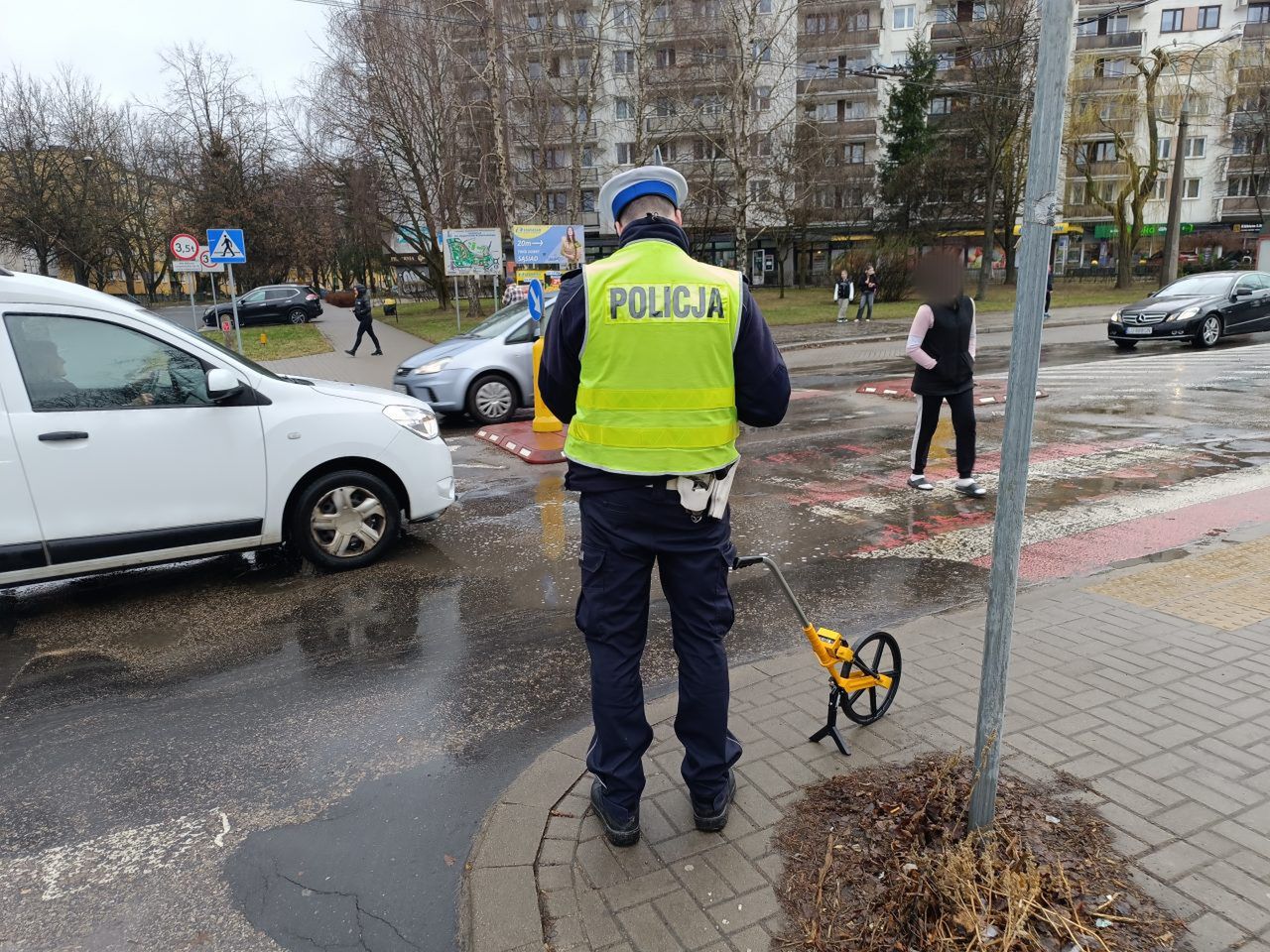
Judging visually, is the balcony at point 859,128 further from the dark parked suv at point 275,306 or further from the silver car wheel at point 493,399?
the silver car wheel at point 493,399

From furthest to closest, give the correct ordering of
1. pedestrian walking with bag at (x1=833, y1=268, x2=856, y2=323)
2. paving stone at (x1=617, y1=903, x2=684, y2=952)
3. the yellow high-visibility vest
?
pedestrian walking with bag at (x1=833, y1=268, x2=856, y2=323) < the yellow high-visibility vest < paving stone at (x1=617, y1=903, x2=684, y2=952)

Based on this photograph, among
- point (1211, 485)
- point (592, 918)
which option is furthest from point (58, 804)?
point (1211, 485)

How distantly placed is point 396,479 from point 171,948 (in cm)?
372

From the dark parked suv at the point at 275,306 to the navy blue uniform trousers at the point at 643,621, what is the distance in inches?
1457

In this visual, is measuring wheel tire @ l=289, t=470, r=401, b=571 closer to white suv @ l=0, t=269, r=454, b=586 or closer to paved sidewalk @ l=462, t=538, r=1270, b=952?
white suv @ l=0, t=269, r=454, b=586

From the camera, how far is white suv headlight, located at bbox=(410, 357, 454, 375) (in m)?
12.1

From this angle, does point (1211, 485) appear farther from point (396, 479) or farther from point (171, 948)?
point (171, 948)

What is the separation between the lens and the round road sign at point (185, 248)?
20.4 meters

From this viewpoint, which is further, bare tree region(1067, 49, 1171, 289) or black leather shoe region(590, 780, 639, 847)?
bare tree region(1067, 49, 1171, 289)

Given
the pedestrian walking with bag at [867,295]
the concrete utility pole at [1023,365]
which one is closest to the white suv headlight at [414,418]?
the concrete utility pole at [1023,365]

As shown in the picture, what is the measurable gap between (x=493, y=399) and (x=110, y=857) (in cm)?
964

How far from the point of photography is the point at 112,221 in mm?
42875

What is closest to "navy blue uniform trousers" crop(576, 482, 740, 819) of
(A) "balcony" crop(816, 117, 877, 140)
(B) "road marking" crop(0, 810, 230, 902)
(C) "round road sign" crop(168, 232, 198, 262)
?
(B) "road marking" crop(0, 810, 230, 902)

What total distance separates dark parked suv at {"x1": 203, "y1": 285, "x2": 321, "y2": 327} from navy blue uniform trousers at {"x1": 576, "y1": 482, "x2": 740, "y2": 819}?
37.0 m
